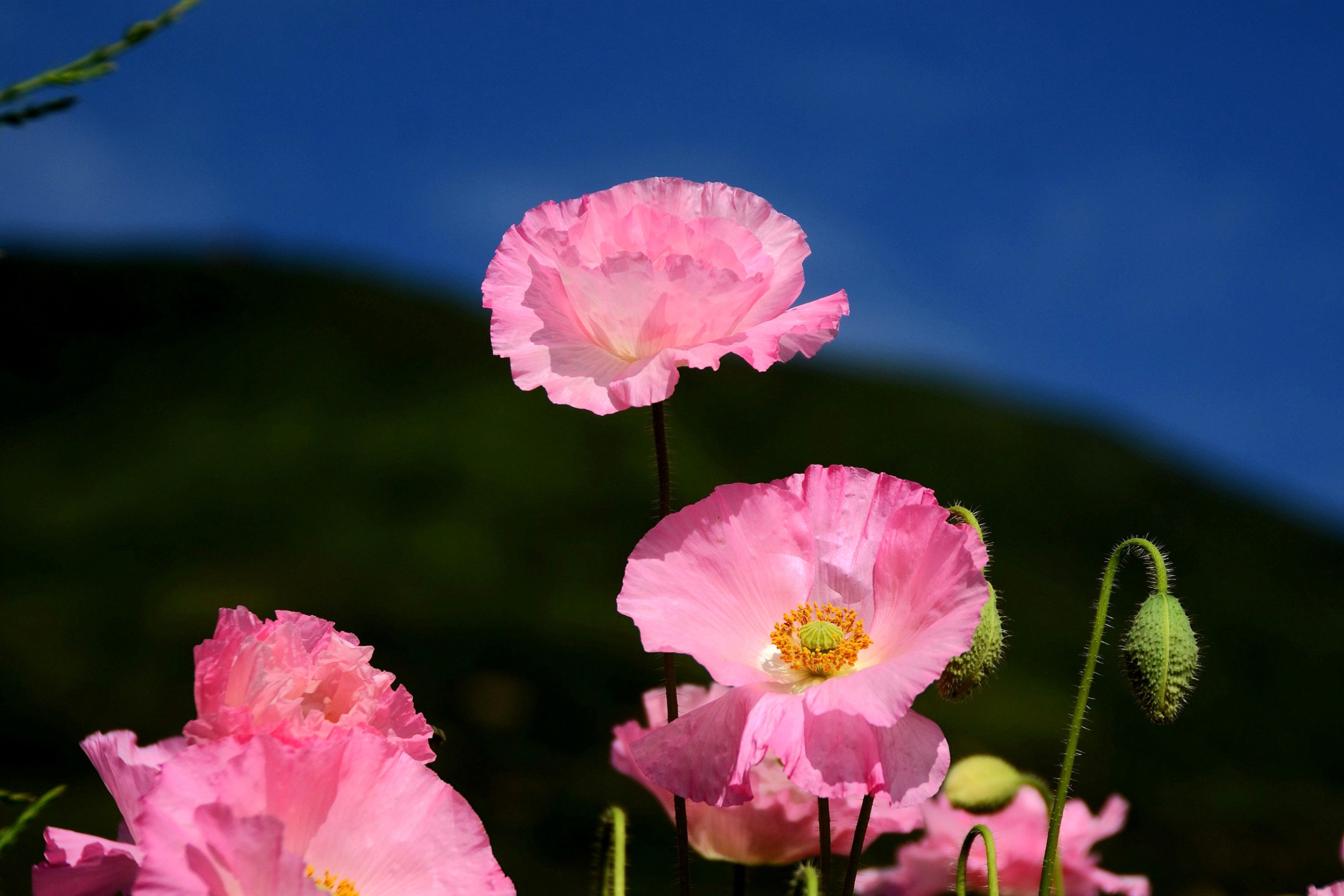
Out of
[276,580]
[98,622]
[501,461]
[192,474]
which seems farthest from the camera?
[501,461]

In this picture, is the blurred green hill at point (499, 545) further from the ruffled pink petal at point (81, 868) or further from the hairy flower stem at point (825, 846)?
the ruffled pink petal at point (81, 868)

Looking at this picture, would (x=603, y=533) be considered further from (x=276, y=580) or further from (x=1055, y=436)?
(x=1055, y=436)

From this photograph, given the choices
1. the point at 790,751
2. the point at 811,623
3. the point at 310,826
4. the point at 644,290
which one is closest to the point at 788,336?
the point at 644,290

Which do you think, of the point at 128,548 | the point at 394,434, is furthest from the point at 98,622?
the point at 394,434

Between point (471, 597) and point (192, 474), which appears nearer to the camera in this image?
point (471, 597)

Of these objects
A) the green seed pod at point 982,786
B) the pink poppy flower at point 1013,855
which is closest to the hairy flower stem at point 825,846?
the green seed pod at point 982,786

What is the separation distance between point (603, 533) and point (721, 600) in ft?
74.7

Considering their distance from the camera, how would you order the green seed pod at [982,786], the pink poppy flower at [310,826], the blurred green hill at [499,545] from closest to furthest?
the pink poppy flower at [310,826] < the green seed pod at [982,786] < the blurred green hill at [499,545]

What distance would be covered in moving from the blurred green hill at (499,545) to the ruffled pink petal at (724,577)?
41.8 ft

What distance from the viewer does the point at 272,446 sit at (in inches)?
972

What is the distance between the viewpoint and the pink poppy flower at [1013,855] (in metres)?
1.77

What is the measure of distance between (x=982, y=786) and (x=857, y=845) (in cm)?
37

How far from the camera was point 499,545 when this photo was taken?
23.2 m

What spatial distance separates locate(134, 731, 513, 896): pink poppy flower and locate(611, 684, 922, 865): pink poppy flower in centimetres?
45
